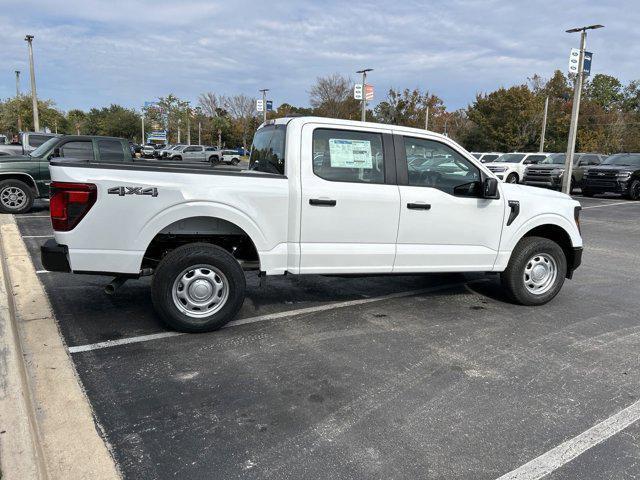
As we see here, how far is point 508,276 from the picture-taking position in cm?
571

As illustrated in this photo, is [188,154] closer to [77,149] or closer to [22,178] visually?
[22,178]

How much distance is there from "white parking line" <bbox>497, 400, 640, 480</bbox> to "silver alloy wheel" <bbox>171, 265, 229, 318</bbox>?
276 centimetres

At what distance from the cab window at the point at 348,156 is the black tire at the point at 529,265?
1914 mm

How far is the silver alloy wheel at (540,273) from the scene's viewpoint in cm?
579

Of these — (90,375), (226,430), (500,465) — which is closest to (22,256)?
(90,375)

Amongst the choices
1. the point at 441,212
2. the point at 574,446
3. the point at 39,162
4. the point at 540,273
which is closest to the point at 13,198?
the point at 39,162

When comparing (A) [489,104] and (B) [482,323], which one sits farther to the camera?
(A) [489,104]

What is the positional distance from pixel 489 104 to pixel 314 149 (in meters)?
52.3

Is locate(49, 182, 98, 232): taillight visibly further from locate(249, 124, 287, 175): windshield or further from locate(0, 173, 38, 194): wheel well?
locate(0, 173, 38, 194): wheel well

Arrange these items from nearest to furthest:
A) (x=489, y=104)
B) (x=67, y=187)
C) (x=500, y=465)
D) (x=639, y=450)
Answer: (x=500, y=465), (x=639, y=450), (x=67, y=187), (x=489, y=104)

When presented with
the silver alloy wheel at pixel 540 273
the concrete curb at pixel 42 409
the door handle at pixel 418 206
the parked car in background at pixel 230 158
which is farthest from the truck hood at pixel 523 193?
the parked car in background at pixel 230 158

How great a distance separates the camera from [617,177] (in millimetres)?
20234

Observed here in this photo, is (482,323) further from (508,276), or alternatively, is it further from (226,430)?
(226,430)

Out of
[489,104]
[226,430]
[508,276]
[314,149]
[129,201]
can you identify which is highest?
[489,104]
